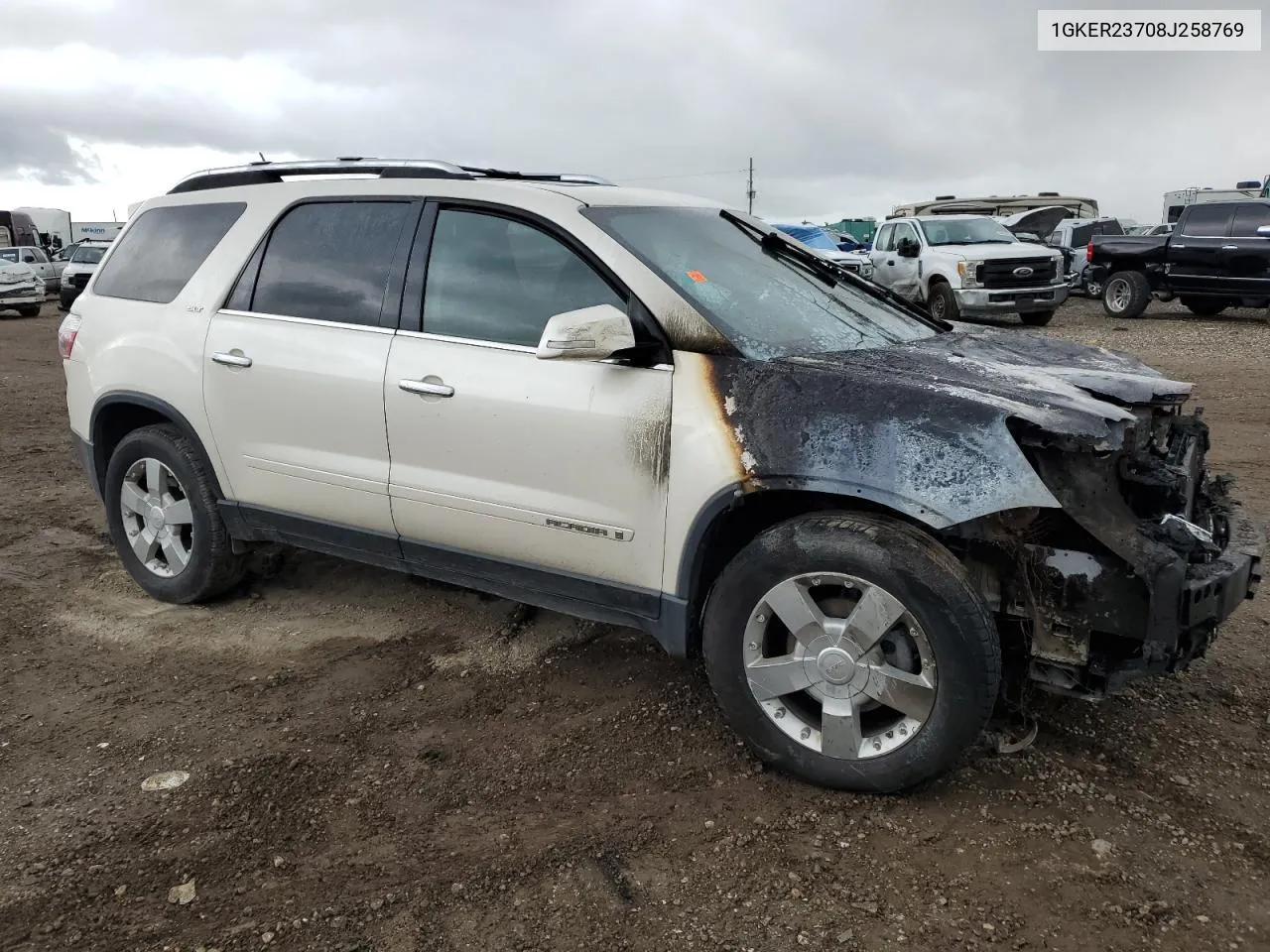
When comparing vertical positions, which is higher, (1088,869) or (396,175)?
(396,175)

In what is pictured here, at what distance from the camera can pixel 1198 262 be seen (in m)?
15.8

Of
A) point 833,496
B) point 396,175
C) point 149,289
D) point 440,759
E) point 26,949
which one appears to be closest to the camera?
point 26,949

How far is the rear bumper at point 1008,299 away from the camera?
15.2 metres

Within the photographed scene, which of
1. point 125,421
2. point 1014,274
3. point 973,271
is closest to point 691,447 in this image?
point 125,421

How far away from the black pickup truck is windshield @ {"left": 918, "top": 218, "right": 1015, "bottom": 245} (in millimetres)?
2121

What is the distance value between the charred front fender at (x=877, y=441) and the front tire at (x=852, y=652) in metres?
0.14

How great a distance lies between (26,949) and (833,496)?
2.41 metres

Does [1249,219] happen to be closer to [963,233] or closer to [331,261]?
[963,233]

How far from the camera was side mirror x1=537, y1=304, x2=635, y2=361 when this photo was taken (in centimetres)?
298

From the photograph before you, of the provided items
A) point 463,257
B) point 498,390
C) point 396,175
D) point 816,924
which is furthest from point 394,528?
point 816,924

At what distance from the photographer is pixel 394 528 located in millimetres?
3748

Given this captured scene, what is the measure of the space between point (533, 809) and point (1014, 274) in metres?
14.4

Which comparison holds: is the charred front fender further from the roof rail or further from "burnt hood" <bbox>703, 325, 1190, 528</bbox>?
the roof rail

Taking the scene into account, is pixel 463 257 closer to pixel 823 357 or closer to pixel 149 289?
pixel 823 357
